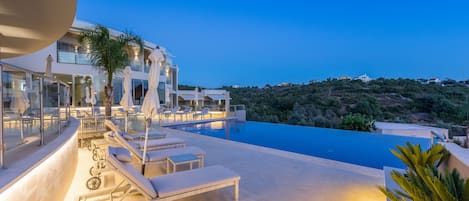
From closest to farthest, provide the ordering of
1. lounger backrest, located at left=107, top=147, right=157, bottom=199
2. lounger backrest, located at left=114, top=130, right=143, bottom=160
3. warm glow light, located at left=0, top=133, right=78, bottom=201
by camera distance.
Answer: warm glow light, located at left=0, top=133, right=78, bottom=201, lounger backrest, located at left=107, top=147, right=157, bottom=199, lounger backrest, located at left=114, top=130, right=143, bottom=160

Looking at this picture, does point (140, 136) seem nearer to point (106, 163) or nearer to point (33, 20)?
point (106, 163)

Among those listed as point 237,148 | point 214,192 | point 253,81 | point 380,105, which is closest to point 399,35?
point 380,105

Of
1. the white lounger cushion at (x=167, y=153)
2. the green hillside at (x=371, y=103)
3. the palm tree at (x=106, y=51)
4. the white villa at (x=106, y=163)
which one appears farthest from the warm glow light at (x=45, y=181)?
the green hillside at (x=371, y=103)

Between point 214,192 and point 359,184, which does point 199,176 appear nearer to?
point 214,192

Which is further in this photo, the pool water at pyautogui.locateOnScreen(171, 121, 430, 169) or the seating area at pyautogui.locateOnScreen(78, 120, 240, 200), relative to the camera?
the pool water at pyautogui.locateOnScreen(171, 121, 430, 169)

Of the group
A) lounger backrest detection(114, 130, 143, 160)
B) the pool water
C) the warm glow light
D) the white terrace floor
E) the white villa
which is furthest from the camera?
the pool water

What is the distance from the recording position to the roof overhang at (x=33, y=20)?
3367 mm

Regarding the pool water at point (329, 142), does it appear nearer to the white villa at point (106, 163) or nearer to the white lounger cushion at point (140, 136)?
the white villa at point (106, 163)

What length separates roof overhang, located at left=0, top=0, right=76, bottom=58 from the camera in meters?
3.37

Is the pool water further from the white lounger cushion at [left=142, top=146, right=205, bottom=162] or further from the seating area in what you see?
the seating area

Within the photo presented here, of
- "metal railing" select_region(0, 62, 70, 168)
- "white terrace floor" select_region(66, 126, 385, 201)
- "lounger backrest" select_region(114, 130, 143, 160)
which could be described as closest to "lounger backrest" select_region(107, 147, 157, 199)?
"white terrace floor" select_region(66, 126, 385, 201)

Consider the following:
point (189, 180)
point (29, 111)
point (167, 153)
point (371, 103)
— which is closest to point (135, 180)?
point (189, 180)

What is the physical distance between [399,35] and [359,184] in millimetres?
32857

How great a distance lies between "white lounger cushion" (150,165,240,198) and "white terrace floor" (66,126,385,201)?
37 cm
